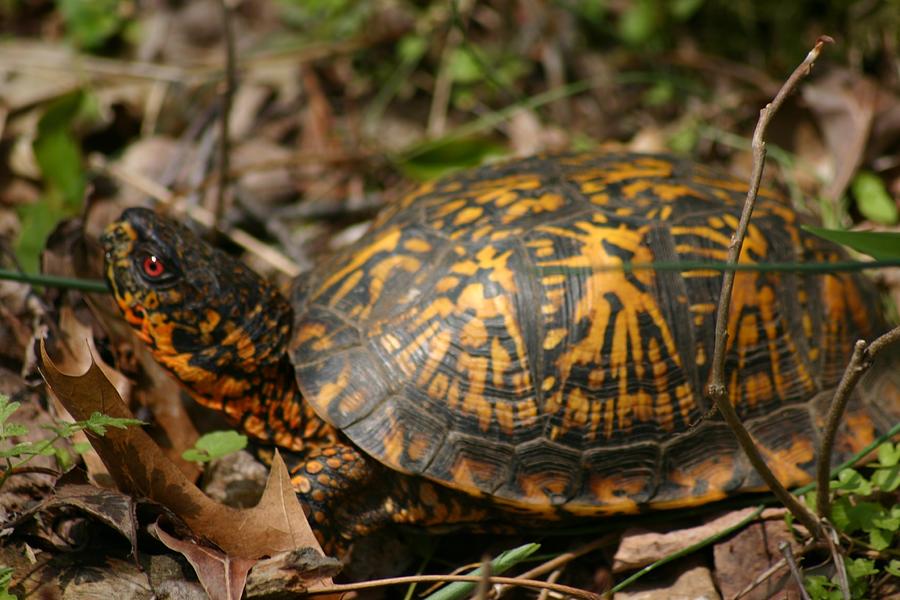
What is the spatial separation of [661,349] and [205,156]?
2.59 m

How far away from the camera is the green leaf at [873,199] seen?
12.3 feet

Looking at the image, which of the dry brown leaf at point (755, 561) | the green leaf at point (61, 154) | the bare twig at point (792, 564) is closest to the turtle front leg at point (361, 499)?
the dry brown leaf at point (755, 561)

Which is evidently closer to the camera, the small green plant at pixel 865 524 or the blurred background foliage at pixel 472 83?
the small green plant at pixel 865 524

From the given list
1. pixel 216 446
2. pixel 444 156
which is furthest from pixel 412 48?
pixel 216 446

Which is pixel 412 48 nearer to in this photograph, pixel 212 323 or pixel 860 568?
pixel 212 323

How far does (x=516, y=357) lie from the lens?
2.58 metres

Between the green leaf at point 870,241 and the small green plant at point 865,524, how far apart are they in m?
0.95

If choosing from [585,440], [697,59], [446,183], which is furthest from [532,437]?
[697,59]

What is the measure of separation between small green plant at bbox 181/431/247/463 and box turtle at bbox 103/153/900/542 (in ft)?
0.42

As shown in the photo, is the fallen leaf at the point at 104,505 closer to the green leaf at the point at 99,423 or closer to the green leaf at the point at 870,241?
the green leaf at the point at 99,423

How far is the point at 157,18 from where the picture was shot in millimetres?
5141

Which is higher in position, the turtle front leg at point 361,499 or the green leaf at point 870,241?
the green leaf at point 870,241

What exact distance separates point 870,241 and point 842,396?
1.27 ft

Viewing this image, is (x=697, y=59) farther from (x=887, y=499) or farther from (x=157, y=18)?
(x=157, y=18)
